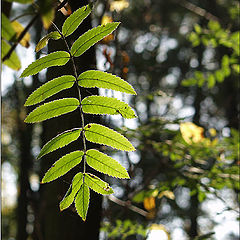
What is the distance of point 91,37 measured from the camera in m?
0.66

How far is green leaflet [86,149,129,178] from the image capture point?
69 centimetres

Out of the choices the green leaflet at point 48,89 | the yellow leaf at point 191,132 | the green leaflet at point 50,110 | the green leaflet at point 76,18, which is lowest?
the green leaflet at point 50,110

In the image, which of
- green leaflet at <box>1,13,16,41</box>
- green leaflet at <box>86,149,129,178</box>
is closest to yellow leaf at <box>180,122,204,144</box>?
green leaflet at <box>86,149,129,178</box>

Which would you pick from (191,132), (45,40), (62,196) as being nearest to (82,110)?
(45,40)

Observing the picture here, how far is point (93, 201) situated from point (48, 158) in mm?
241

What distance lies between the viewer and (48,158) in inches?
49.9

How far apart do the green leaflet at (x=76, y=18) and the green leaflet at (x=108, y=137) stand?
21 centimetres

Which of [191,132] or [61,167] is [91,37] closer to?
[61,167]

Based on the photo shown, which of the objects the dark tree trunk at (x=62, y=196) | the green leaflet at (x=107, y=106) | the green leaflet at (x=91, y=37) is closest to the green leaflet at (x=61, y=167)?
the green leaflet at (x=107, y=106)

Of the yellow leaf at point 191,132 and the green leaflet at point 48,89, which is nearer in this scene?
the green leaflet at point 48,89

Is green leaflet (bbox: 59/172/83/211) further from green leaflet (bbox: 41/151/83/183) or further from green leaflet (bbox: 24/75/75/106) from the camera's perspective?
green leaflet (bbox: 24/75/75/106)

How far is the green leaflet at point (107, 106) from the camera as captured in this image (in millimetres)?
691

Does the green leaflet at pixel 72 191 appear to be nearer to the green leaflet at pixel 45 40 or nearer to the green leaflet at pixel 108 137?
the green leaflet at pixel 108 137

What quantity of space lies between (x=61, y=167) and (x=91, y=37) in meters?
0.28
